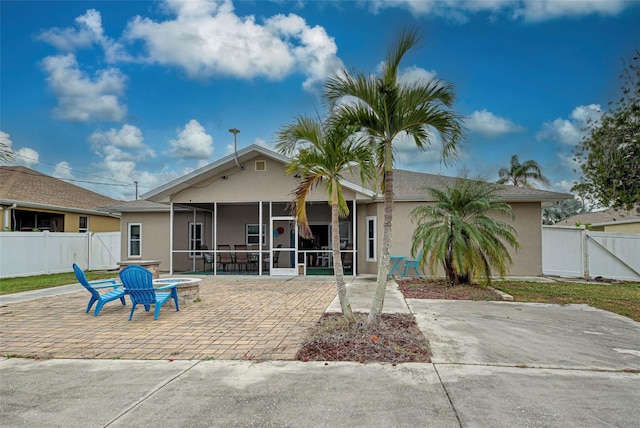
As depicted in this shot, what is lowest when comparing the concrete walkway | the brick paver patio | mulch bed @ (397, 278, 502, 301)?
mulch bed @ (397, 278, 502, 301)

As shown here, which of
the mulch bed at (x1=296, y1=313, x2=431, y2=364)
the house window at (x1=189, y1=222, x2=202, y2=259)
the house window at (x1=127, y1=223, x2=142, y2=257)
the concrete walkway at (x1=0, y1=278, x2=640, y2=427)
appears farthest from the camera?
the house window at (x1=189, y1=222, x2=202, y2=259)

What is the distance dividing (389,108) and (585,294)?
27.1 ft

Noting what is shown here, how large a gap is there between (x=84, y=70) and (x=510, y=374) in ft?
59.6

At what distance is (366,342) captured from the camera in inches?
Answer: 203

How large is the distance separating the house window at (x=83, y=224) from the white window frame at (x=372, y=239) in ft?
57.9

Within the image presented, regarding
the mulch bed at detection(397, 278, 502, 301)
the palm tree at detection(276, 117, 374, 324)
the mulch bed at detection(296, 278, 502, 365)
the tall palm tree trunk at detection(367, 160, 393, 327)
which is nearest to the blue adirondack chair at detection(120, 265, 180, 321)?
the mulch bed at detection(296, 278, 502, 365)

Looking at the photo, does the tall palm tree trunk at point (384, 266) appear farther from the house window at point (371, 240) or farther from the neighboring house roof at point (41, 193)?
the neighboring house roof at point (41, 193)

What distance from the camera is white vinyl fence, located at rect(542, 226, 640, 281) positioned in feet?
43.0

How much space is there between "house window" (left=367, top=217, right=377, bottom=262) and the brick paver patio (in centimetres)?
505

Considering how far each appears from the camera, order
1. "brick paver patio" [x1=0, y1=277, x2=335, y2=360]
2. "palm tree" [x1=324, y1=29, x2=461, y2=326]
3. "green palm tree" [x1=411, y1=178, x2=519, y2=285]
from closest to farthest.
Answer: "brick paver patio" [x1=0, y1=277, x2=335, y2=360]
"palm tree" [x1=324, y1=29, x2=461, y2=326]
"green palm tree" [x1=411, y1=178, x2=519, y2=285]

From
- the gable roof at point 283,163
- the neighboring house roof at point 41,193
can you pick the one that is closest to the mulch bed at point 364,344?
the gable roof at point 283,163

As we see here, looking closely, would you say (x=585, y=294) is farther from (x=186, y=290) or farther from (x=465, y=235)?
(x=186, y=290)

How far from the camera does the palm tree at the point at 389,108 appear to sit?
5391mm

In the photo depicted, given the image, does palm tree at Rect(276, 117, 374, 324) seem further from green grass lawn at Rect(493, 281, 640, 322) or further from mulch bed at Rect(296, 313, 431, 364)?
green grass lawn at Rect(493, 281, 640, 322)
